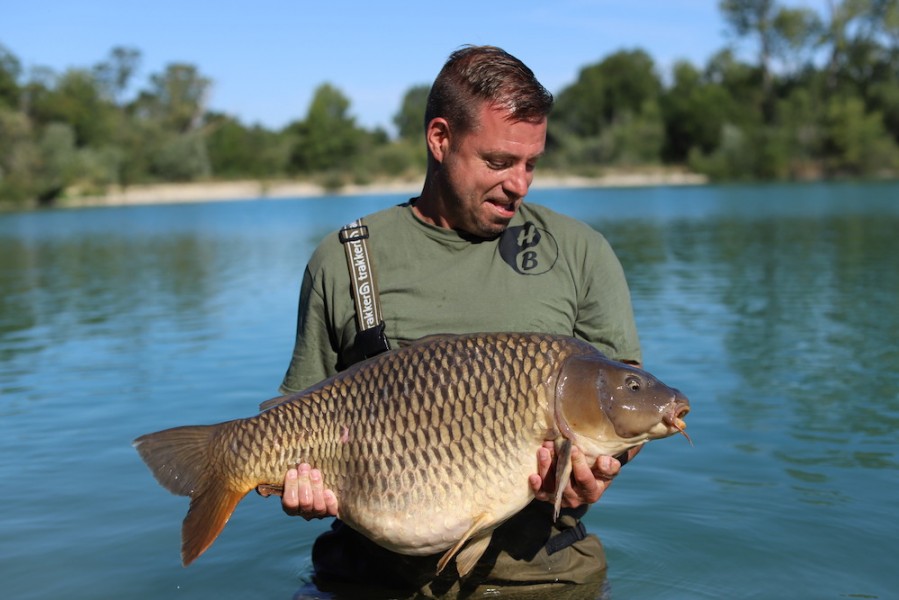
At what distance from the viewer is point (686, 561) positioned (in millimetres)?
4902

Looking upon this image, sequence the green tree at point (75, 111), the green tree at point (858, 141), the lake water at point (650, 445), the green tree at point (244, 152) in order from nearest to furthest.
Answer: the lake water at point (650, 445), the green tree at point (858, 141), the green tree at point (75, 111), the green tree at point (244, 152)

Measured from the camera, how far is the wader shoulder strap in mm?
3443

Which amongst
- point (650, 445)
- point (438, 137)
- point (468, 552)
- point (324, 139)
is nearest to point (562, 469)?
point (468, 552)

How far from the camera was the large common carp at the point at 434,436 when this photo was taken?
296 centimetres

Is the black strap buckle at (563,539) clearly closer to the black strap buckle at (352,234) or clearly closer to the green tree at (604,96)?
the black strap buckle at (352,234)

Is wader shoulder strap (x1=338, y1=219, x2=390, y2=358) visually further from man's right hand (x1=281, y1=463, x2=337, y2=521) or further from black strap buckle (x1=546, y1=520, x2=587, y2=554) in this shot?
black strap buckle (x1=546, y1=520, x2=587, y2=554)

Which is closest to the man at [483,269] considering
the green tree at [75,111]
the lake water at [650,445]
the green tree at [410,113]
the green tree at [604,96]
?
the lake water at [650,445]

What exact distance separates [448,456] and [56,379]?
764cm

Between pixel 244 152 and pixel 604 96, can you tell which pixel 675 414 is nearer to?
pixel 244 152

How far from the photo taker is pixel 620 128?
78562 mm

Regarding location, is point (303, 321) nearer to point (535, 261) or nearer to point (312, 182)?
point (535, 261)

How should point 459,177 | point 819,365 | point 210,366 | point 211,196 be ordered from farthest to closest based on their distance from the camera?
point 211,196 < point 210,366 < point 819,365 < point 459,177

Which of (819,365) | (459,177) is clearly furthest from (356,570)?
(819,365)

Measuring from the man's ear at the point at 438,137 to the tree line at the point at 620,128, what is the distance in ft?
197
